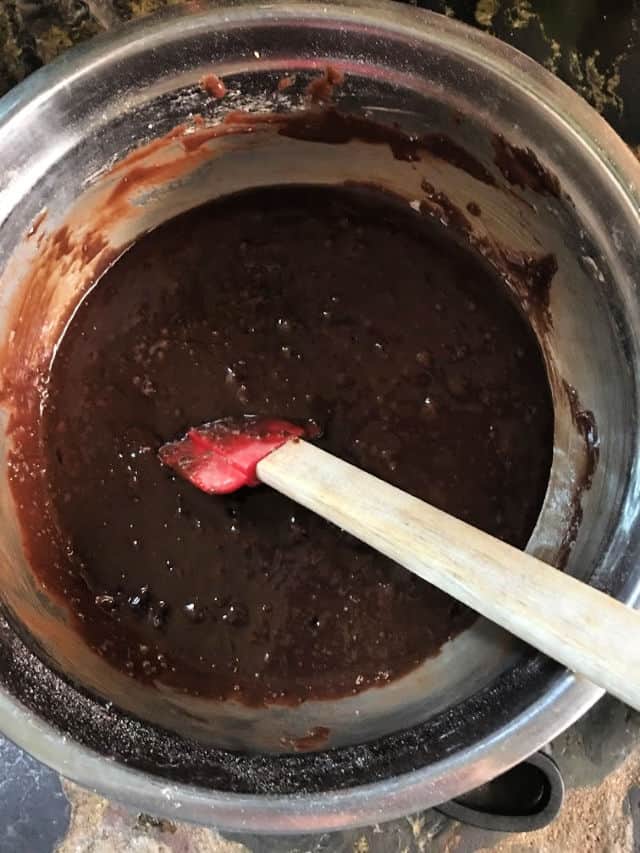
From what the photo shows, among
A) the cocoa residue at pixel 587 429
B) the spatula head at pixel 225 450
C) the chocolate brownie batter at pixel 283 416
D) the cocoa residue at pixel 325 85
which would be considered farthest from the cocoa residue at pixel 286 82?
the cocoa residue at pixel 587 429

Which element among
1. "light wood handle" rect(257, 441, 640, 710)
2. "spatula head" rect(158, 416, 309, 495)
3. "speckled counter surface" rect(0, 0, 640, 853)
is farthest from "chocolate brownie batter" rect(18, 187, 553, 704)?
"speckled counter surface" rect(0, 0, 640, 853)

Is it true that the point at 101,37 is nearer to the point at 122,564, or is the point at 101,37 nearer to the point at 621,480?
the point at 122,564

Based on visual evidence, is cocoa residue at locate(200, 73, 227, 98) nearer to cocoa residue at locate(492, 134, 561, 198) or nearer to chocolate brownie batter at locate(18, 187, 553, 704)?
chocolate brownie batter at locate(18, 187, 553, 704)

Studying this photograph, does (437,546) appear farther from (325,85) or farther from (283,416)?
(325,85)

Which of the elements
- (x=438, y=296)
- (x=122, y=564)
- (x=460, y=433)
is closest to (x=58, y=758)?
(x=122, y=564)

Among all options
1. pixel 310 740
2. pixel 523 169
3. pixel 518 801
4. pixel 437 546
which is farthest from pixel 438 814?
pixel 523 169

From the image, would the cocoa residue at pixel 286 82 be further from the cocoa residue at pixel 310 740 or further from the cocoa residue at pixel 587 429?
the cocoa residue at pixel 310 740
